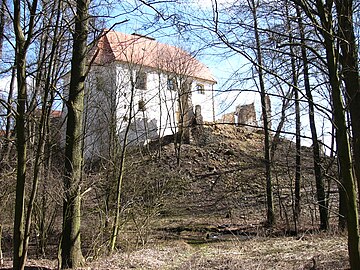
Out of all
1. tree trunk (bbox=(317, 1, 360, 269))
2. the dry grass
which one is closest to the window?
the dry grass

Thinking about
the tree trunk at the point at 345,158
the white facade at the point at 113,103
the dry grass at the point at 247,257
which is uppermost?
the white facade at the point at 113,103

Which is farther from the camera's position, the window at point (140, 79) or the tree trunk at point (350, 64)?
the window at point (140, 79)

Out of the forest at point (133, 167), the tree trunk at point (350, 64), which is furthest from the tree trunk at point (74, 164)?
the tree trunk at point (350, 64)

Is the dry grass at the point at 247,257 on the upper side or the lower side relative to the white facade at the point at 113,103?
lower

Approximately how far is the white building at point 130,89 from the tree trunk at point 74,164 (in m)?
0.44

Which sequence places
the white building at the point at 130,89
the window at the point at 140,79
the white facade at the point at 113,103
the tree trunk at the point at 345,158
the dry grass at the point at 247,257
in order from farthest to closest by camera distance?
the white facade at the point at 113,103 → the window at the point at 140,79 → the white building at the point at 130,89 → the dry grass at the point at 247,257 → the tree trunk at the point at 345,158

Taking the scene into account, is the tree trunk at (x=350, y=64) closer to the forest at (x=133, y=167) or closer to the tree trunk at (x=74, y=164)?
the forest at (x=133, y=167)

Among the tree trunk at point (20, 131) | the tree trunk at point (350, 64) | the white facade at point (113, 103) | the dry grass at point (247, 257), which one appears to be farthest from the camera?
the white facade at point (113, 103)

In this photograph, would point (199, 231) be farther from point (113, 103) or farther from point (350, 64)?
point (350, 64)

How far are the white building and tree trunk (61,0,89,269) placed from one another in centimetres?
44

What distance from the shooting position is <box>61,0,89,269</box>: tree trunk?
7.64 meters

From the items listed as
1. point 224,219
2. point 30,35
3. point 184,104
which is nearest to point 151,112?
point 184,104

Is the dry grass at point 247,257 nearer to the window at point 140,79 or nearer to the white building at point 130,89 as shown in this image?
the white building at point 130,89

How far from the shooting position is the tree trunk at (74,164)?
25.1 ft
